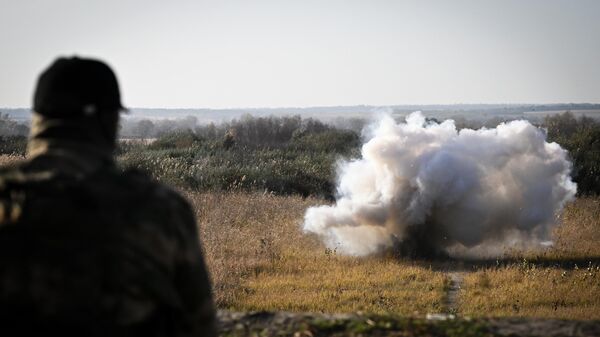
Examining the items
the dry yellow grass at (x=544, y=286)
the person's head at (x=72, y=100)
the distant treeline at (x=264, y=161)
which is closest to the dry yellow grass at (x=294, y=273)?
the dry yellow grass at (x=544, y=286)

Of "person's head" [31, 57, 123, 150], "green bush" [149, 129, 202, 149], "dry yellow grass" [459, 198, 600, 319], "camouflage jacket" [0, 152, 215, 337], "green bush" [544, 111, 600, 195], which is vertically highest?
"person's head" [31, 57, 123, 150]

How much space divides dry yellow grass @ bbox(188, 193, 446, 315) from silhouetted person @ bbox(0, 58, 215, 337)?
849 centimetres

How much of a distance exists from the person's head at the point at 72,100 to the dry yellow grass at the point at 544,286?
9.23m

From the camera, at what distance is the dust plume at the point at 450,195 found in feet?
56.3

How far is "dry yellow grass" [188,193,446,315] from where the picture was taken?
471 inches

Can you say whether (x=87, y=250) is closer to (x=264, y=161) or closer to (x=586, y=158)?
(x=264, y=161)

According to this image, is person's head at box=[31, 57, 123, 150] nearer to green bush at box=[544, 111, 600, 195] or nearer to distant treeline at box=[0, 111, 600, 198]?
distant treeline at box=[0, 111, 600, 198]

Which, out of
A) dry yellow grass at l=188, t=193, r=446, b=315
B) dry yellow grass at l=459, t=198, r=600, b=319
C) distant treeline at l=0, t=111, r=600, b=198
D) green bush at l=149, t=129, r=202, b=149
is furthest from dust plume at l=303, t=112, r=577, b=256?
green bush at l=149, t=129, r=202, b=149

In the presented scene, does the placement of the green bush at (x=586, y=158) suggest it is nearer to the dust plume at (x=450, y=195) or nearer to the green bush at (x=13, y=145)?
the dust plume at (x=450, y=195)

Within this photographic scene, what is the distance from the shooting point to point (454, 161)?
17.3 meters

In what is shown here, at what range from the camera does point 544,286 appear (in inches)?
512

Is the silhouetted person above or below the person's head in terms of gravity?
below

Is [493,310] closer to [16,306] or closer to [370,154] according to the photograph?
[370,154]

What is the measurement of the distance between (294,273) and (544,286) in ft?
16.7
